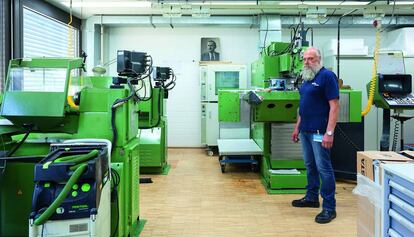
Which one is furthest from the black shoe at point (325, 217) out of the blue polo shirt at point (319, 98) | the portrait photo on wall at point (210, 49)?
the portrait photo on wall at point (210, 49)

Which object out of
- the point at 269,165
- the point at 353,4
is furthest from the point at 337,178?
the point at 353,4

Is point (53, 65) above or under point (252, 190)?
above

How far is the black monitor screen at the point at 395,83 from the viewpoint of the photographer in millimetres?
4258

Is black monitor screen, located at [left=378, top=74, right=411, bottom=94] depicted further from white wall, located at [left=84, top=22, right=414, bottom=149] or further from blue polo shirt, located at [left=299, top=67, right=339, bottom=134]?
white wall, located at [left=84, top=22, right=414, bottom=149]

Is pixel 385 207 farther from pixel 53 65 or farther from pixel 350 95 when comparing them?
pixel 350 95

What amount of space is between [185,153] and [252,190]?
2937 mm

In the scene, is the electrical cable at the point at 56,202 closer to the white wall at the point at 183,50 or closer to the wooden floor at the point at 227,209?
the wooden floor at the point at 227,209

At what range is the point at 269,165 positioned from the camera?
454 cm

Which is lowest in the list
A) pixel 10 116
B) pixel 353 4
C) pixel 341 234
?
pixel 341 234

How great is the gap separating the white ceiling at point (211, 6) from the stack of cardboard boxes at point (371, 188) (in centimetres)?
364

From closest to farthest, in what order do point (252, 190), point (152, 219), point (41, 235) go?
point (41, 235) → point (152, 219) → point (252, 190)

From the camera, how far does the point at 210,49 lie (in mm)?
7586

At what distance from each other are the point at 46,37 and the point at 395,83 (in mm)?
5380

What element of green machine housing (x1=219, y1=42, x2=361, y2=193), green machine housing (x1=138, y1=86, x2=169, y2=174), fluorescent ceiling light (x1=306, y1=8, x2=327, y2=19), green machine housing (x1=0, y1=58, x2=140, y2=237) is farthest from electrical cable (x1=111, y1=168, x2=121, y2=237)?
fluorescent ceiling light (x1=306, y1=8, x2=327, y2=19)
